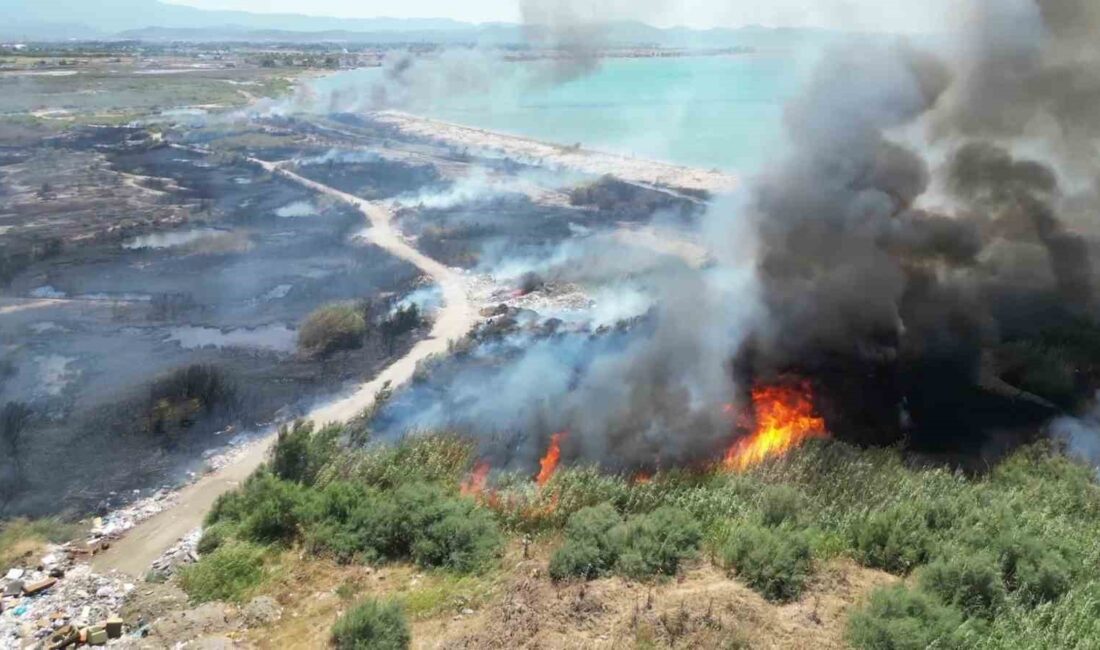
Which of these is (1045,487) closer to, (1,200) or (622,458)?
(622,458)

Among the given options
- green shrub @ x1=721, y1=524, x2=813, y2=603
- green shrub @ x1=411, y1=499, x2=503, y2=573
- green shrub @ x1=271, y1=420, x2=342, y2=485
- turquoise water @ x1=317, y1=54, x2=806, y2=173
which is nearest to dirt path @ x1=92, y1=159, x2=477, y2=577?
green shrub @ x1=271, y1=420, x2=342, y2=485

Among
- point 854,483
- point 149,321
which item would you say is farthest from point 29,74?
point 854,483

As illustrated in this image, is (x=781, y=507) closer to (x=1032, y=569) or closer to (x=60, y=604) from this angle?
(x=1032, y=569)

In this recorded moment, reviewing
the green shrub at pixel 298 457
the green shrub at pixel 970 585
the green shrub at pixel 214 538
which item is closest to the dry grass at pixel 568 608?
the green shrub at pixel 970 585

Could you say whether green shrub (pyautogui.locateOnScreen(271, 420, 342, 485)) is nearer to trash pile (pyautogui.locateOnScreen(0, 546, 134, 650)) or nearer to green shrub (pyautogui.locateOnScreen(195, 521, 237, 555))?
green shrub (pyautogui.locateOnScreen(195, 521, 237, 555))

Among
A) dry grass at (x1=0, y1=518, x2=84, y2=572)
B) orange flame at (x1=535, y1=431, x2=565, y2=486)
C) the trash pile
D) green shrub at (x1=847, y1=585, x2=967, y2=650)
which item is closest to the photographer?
green shrub at (x1=847, y1=585, x2=967, y2=650)

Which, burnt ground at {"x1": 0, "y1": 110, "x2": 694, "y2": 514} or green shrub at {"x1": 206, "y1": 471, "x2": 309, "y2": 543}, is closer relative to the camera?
green shrub at {"x1": 206, "y1": 471, "x2": 309, "y2": 543}

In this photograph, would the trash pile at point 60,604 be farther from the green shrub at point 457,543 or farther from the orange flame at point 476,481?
the orange flame at point 476,481

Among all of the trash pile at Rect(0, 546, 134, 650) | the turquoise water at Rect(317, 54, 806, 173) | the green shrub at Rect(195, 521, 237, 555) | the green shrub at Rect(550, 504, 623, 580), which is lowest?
the trash pile at Rect(0, 546, 134, 650)
